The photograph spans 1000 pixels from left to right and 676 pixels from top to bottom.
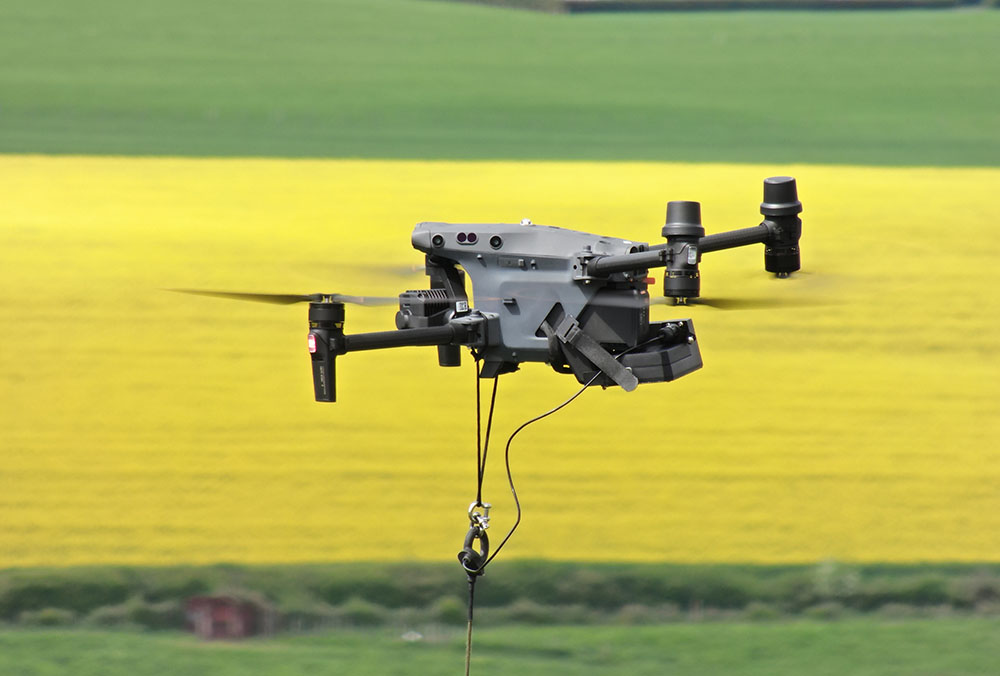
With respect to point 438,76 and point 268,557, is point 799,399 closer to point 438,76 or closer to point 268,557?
point 268,557

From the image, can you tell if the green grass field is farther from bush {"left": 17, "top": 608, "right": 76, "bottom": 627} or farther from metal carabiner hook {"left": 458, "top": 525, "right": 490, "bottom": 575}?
metal carabiner hook {"left": 458, "top": 525, "right": 490, "bottom": 575}

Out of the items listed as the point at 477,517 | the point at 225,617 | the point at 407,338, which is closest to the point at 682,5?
the point at 225,617

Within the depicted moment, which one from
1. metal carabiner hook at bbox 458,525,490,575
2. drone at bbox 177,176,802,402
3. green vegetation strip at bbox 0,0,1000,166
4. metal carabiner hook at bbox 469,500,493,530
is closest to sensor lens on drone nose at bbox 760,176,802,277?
drone at bbox 177,176,802,402

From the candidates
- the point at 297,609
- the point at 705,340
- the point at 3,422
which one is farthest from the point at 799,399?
the point at 3,422

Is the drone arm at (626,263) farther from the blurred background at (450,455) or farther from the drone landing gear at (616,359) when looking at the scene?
the blurred background at (450,455)

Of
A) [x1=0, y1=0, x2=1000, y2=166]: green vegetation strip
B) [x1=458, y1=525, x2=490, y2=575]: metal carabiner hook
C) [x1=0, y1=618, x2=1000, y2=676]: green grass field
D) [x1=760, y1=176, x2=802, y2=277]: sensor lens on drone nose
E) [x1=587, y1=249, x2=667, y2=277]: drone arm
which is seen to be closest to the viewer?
[x1=587, y1=249, x2=667, y2=277]: drone arm
